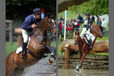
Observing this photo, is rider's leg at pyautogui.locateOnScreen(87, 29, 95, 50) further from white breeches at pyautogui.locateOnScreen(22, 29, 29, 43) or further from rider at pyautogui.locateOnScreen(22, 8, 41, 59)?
white breeches at pyautogui.locateOnScreen(22, 29, 29, 43)

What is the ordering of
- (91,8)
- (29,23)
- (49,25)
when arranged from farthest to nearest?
(91,8)
(29,23)
(49,25)

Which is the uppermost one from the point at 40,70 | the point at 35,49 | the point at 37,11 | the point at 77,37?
the point at 37,11

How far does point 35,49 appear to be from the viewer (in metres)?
13.9

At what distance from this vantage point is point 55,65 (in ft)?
45.8

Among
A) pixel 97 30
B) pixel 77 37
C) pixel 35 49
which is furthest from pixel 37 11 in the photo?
pixel 97 30

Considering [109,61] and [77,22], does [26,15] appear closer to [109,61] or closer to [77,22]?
[77,22]

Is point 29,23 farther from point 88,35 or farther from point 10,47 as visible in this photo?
point 88,35

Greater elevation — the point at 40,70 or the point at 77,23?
the point at 77,23

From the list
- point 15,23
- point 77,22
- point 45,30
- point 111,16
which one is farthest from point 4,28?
point 111,16

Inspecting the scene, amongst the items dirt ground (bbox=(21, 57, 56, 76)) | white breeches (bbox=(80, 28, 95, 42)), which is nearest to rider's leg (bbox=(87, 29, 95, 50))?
white breeches (bbox=(80, 28, 95, 42))

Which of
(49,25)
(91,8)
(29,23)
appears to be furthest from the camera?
(91,8)

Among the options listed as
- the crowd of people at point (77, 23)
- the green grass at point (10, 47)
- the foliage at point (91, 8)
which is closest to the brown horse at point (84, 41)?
the crowd of people at point (77, 23)

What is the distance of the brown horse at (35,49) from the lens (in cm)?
1380

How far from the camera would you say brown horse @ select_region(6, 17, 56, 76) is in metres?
13.8
